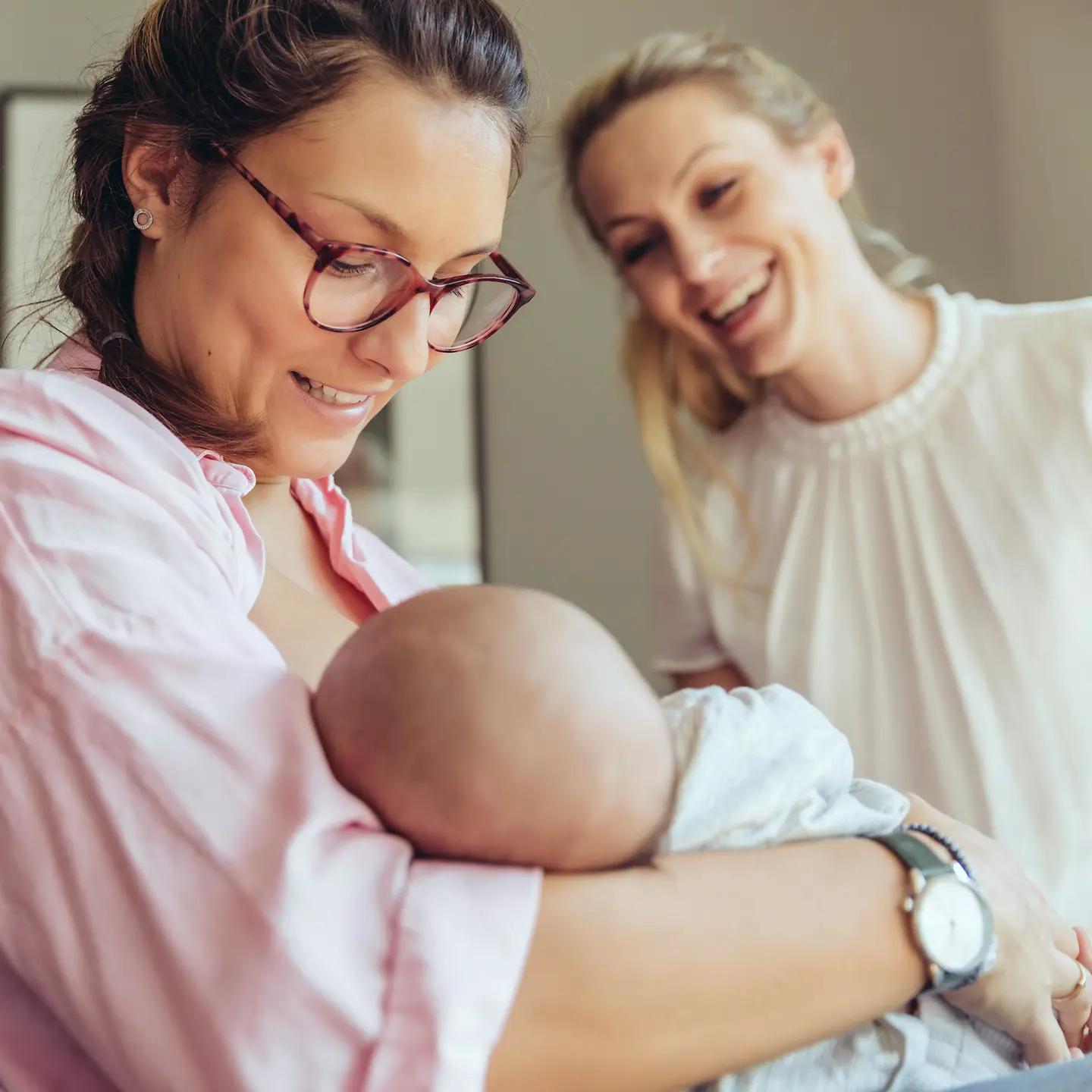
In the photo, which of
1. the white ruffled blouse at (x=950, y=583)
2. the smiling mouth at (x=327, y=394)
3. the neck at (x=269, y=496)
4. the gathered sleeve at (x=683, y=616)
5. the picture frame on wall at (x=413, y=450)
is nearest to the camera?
the smiling mouth at (x=327, y=394)

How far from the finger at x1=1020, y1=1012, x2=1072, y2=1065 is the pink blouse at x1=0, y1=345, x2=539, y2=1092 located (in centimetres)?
48

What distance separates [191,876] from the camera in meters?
0.66

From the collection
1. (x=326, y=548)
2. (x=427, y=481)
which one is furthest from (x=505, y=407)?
(x=326, y=548)

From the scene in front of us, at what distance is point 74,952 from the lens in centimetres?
67

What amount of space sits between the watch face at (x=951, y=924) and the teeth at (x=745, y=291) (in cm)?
127

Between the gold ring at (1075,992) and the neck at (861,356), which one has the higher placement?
the neck at (861,356)

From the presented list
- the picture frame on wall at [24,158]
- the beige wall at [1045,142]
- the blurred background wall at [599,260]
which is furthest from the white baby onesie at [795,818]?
the beige wall at [1045,142]

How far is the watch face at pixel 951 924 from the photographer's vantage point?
0.82 m

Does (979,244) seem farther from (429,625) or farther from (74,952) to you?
(74,952)

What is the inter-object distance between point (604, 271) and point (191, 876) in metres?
2.27

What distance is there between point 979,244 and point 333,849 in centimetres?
250

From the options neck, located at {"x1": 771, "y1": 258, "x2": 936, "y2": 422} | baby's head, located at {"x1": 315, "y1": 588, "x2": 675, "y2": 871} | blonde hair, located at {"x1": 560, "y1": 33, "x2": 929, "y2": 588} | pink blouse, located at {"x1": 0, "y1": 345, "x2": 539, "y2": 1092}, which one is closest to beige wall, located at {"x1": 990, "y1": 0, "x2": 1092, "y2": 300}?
blonde hair, located at {"x1": 560, "y1": 33, "x2": 929, "y2": 588}

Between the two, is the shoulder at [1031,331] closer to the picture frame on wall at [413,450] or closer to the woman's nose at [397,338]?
the picture frame on wall at [413,450]

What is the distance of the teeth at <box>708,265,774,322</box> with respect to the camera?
6.38 ft
